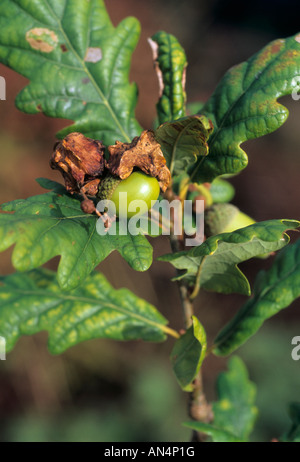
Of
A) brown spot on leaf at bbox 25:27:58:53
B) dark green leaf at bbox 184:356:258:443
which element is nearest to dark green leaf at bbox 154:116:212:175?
brown spot on leaf at bbox 25:27:58:53

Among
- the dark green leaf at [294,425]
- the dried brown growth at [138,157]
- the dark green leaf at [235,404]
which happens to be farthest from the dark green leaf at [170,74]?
the dark green leaf at [235,404]

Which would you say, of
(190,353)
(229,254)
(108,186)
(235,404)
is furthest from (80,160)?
(235,404)

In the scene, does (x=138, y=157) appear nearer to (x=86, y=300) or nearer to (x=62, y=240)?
(x=62, y=240)

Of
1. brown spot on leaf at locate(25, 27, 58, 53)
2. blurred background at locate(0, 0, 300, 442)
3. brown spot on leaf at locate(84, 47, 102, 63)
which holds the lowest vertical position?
blurred background at locate(0, 0, 300, 442)

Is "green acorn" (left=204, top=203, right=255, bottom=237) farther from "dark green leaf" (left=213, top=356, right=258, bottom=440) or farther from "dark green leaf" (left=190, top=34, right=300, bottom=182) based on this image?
"dark green leaf" (left=213, top=356, right=258, bottom=440)

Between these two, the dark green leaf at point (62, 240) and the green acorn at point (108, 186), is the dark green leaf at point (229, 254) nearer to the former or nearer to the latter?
the dark green leaf at point (62, 240)

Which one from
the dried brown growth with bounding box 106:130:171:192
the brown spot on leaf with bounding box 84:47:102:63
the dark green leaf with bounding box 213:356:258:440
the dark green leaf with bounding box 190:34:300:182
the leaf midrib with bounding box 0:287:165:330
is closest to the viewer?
the dried brown growth with bounding box 106:130:171:192

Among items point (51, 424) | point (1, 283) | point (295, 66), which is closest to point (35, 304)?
point (1, 283)
